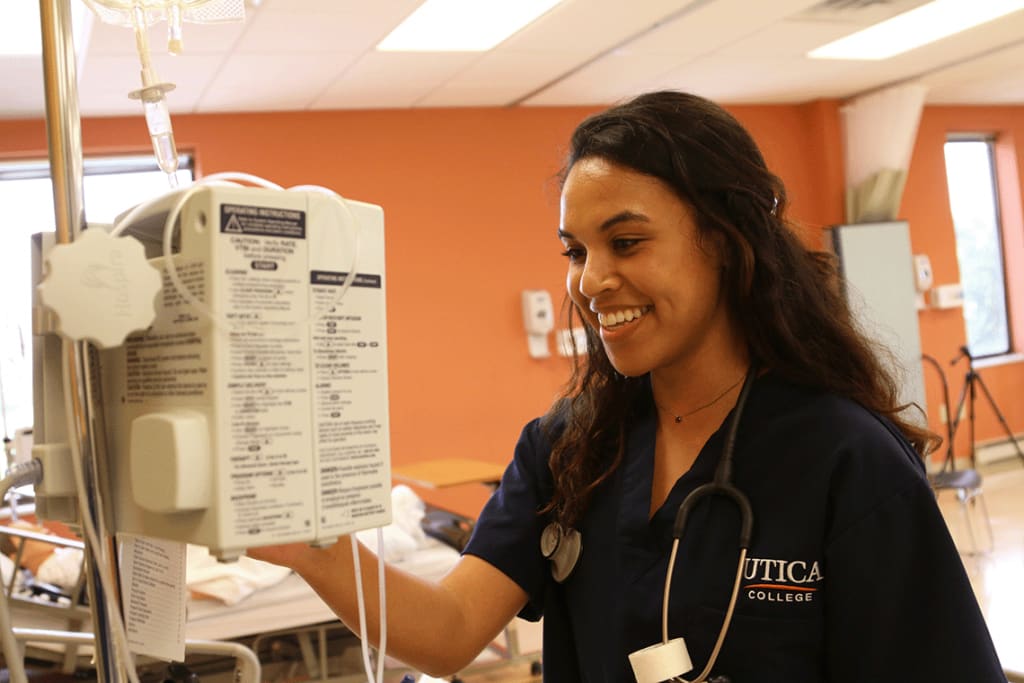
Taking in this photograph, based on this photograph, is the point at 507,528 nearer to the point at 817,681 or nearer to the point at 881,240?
the point at 817,681

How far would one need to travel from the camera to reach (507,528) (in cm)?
135

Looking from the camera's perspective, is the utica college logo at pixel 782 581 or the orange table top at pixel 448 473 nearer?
the utica college logo at pixel 782 581

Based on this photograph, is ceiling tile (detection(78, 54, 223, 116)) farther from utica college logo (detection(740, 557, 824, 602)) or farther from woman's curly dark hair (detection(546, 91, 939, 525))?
utica college logo (detection(740, 557, 824, 602))

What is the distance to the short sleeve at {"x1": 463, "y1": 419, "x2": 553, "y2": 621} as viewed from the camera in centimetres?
133

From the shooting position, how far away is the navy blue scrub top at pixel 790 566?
108 cm

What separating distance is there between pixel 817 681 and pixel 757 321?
0.43m

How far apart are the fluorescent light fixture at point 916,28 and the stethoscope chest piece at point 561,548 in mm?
4335

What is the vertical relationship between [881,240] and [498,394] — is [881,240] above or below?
above

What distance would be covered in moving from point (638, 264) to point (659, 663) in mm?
448

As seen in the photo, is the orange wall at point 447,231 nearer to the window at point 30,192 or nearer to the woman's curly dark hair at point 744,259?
the window at point 30,192

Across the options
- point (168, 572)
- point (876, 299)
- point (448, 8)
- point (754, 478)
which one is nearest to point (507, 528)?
point (754, 478)

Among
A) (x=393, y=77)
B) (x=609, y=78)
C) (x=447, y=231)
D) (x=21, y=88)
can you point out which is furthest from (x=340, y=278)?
(x=447, y=231)

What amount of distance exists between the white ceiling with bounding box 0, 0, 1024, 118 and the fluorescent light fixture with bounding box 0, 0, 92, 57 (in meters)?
0.07

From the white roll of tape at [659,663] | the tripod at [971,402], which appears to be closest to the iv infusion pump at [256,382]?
the white roll of tape at [659,663]
